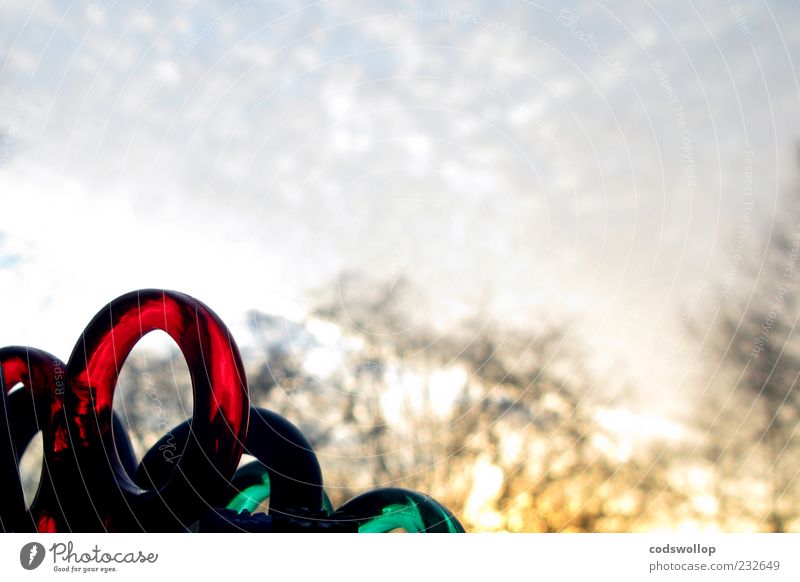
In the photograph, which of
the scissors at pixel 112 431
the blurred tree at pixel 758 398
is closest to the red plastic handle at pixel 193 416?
the scissors at pixel 112 431

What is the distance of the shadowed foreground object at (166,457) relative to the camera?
24.0ft

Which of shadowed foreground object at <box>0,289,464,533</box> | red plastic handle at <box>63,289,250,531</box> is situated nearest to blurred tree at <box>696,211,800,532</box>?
shadowed foreground object at <box>0,289,464,533</box>

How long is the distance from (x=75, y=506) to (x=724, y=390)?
14870mm

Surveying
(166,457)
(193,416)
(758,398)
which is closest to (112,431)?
(166,457)

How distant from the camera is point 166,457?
843cm

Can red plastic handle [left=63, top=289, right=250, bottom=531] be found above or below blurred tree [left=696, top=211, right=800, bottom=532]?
above

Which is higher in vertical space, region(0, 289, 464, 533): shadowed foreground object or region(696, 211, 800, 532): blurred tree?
region(0, 289, 464, 533): shadowed foreground object

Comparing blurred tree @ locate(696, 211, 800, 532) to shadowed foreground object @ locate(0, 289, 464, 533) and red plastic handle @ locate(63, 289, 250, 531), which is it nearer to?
shadowed foreground object @ locate(0, 289, 464, 533)

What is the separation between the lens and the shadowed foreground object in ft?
24.0

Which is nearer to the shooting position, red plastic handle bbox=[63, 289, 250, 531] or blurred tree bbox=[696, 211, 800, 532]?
red plastic handle bbox=[63, 289, 250, 531]

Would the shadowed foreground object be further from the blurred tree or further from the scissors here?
the blurred tree

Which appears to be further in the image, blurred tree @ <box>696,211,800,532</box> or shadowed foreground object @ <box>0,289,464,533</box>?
blurred tree @ <box>696,211,800,532</box>

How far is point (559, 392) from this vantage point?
1988 cm

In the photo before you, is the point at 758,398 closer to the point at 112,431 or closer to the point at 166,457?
the point at 166,457
